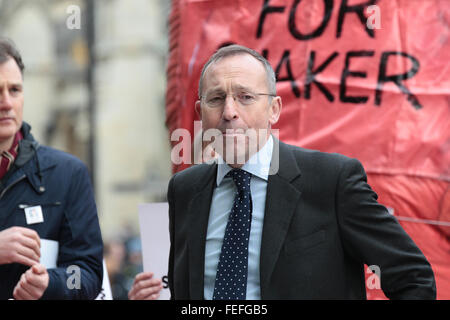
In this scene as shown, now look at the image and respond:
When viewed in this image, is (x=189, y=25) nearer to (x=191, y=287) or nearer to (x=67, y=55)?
(x=191, y=287)

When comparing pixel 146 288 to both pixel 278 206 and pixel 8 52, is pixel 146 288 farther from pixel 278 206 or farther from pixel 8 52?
pixel 278 206

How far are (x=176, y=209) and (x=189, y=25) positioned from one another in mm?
1700

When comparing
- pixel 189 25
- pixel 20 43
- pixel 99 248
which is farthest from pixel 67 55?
pixel 99 248

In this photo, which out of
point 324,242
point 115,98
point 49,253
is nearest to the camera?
point 324,242

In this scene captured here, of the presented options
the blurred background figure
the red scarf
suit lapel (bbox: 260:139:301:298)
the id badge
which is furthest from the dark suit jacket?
the blurred background figure

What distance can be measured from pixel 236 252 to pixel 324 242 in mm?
275

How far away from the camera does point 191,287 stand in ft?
6.76

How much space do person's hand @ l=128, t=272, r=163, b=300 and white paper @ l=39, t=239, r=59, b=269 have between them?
59cm

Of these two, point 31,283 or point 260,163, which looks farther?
point 31,283

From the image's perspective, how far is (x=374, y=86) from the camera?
10.9 feet

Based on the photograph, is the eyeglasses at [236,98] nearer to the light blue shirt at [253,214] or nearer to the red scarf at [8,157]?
the light blue shirt at [253,214]

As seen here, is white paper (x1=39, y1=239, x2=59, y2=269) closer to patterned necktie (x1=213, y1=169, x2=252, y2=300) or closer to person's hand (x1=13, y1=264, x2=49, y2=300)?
person's hand (x1=13, y1=264, x2=49, y2=300)

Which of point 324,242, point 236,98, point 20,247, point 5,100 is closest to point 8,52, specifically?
point 5,100

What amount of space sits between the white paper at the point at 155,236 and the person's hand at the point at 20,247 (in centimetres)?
82
